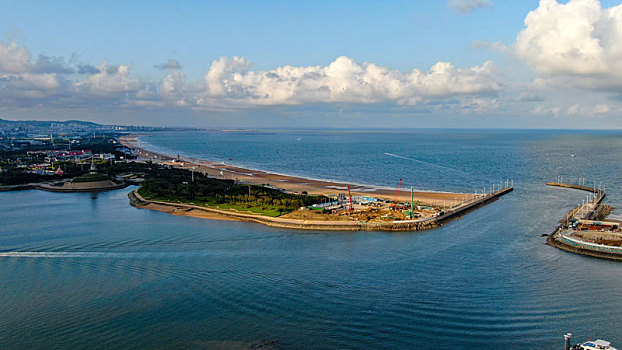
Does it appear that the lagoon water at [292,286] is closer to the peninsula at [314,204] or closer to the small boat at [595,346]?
the small boat at [595,346]

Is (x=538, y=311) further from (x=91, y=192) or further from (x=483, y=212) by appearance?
(x=91, y=192)

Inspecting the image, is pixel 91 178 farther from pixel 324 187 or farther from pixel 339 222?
pixel 339 222

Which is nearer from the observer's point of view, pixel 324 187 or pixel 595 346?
pixel 595 346

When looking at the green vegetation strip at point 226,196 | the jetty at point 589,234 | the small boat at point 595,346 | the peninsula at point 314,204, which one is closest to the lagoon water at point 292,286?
the small boat at point 595,346

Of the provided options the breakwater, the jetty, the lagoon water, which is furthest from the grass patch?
the jetty

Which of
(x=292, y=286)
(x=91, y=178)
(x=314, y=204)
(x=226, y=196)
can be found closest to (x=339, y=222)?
(x=314, y=204)

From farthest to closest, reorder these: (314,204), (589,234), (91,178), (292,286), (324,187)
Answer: (91,178)
(324,187)
(314,204)
(589,234)
(292,286)
